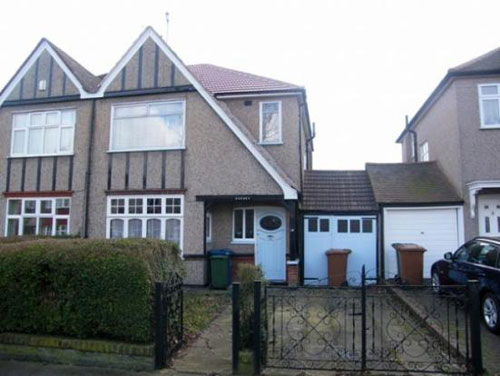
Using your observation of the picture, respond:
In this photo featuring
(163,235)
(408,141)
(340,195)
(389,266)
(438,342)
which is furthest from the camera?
(408,141)

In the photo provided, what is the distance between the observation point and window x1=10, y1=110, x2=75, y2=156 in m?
13.3

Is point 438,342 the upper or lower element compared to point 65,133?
lower

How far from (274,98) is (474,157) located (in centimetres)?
678

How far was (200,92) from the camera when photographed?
12.2 metres

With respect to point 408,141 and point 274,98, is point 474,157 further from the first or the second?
point 408,141

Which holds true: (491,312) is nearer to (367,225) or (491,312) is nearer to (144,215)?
(367,225)

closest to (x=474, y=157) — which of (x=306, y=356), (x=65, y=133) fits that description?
(x=306, y=356)

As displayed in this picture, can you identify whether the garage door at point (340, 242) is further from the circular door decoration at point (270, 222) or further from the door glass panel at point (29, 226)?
the door glass panel at point (29, 226)

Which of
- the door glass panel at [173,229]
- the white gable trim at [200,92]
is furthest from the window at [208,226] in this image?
the white gable trim at [200,92]

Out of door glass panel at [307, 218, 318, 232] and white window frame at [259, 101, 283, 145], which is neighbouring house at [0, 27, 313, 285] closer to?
white window frame at [259, 101, 283, 145]

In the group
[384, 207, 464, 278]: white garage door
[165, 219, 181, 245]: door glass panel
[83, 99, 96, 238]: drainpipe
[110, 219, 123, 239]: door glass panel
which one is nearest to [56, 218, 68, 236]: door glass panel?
[83, 99, 96, 238]: drainpipe

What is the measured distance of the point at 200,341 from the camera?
671 cm

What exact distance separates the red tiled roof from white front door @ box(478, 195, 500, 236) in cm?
715

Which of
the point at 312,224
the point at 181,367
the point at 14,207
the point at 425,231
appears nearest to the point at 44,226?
the point at 14,207
